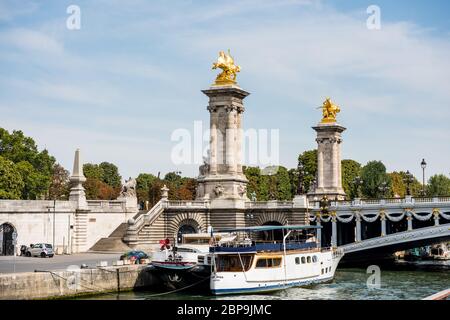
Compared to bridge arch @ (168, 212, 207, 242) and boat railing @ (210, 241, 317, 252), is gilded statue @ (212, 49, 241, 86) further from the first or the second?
boat railing @ (210, 241, 317, 252)

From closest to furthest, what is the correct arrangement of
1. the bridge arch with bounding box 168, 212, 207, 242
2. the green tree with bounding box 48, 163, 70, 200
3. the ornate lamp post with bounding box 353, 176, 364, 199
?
1. the bridge arch with bounding box 168, 212, 207, 242
2. the ornate lamp post with bounding box 353, 176, 364, 199
3. the green tree with bounding box 48, 163, 70, 200

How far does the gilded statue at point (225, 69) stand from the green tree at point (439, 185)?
59817 mm

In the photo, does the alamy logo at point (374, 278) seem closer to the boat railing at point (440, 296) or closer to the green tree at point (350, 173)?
the boat railing at point (440, 296)

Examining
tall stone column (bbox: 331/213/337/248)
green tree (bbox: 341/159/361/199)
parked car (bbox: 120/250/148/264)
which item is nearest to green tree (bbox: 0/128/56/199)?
tall stone column (bbox: 331/213/337/248)

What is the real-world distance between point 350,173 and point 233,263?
73.3m

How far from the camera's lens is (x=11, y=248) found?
5372 cm

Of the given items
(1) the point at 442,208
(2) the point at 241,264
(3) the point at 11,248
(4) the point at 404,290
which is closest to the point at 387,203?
(1) the point at 442,208

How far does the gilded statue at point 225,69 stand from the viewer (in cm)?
6525

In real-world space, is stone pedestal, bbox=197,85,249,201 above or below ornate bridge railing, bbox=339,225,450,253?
above

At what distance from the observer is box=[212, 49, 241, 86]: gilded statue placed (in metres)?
65.2

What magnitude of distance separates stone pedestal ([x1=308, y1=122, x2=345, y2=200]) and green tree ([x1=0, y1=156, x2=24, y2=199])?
32.3 meters

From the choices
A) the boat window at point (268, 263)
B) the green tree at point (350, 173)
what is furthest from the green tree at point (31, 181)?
the green tree at point (350, 173)

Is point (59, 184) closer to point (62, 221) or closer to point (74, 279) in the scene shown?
point (62, 221)
